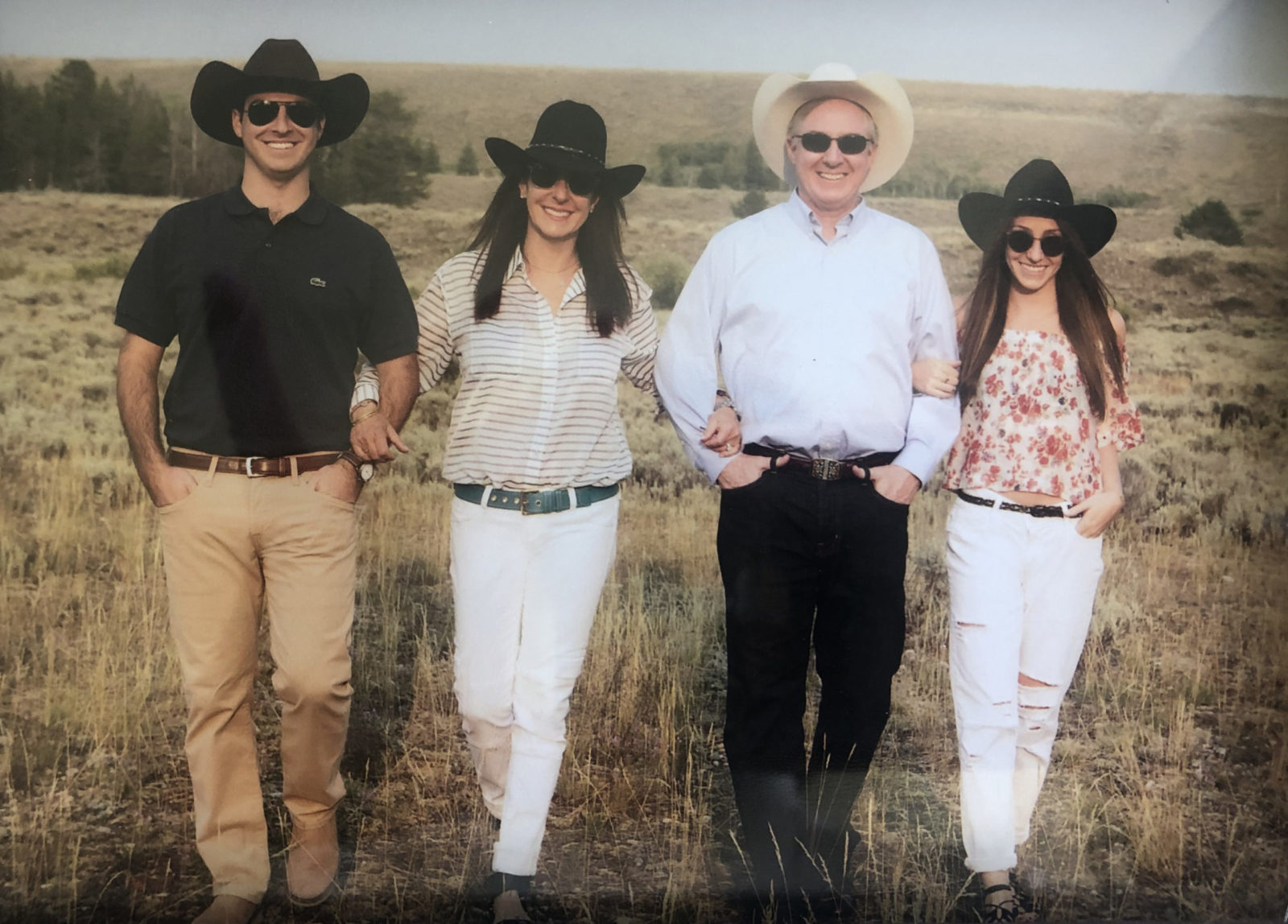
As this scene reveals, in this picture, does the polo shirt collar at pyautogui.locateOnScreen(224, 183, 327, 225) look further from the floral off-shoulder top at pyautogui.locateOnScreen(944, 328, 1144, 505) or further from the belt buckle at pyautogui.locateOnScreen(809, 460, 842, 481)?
the floral off-shoulder top at pyautogui.locateOnScreen(944, 328, 1144, 505)

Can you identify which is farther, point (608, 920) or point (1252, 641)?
point (1252, 641)

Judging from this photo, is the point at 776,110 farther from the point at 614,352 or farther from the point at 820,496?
the point at 820,496

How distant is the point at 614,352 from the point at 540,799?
63.7 inches

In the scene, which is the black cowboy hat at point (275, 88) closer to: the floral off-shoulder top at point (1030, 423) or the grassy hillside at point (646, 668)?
the grassy hillside at point (646, 668)

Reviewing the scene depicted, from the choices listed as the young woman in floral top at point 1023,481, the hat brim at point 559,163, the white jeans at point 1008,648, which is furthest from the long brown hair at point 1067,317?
the hat brim at point 559,163

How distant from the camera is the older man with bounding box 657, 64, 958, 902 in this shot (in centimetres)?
374

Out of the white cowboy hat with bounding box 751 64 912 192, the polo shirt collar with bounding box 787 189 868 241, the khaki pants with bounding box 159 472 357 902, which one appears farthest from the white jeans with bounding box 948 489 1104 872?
the khaki pants with bounding box 159 472 357 902

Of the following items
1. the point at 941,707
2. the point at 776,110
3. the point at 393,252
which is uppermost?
the point at 776,110

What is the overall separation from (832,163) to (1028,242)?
88cm

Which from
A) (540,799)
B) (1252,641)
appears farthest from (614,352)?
(1252,641)

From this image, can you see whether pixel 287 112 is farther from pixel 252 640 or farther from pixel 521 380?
pixel 252 640

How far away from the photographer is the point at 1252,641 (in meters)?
4.45

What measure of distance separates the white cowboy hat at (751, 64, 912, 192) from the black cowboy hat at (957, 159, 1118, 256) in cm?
35

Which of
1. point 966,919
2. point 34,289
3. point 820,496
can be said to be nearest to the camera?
point 820,496
